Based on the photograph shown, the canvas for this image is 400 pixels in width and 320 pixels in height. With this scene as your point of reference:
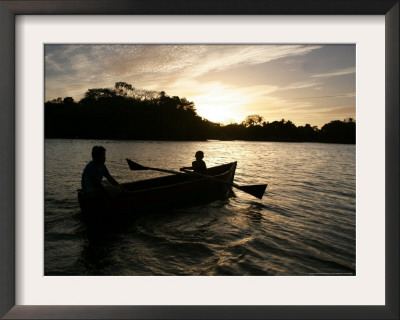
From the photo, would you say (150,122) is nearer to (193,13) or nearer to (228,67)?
(228,67)

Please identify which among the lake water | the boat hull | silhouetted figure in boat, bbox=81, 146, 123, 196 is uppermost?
silhouetted figure in boat, bbox=81, 146, 123, 196

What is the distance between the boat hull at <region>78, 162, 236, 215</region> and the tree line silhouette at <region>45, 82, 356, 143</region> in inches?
122

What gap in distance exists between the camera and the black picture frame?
1576 millimetres

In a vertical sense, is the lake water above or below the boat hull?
below

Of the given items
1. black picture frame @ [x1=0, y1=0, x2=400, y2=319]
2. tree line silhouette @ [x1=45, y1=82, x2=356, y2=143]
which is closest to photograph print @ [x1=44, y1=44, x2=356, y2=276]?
black picture frame @ [x1=0, y1=0, x2=400, y2=319]

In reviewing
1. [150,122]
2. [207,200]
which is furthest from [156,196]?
[150,122]

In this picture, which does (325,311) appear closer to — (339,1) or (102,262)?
(102,262)

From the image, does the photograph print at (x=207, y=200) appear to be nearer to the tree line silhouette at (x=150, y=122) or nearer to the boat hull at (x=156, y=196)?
the boat hull at (x=156, y=196)

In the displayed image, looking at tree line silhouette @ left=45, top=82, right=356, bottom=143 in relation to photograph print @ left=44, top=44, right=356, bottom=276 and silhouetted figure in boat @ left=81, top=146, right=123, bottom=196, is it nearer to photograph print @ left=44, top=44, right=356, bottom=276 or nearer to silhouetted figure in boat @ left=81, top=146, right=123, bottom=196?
photograph print @ left=44, top=44, right=356, bottom=276

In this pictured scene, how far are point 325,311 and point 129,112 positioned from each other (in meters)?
11.0

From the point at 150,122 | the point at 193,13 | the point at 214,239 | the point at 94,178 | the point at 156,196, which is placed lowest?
the point at 214,239

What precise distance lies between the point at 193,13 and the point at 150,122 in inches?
415

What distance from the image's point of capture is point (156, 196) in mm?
3096

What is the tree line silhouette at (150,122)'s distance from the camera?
291 inches
